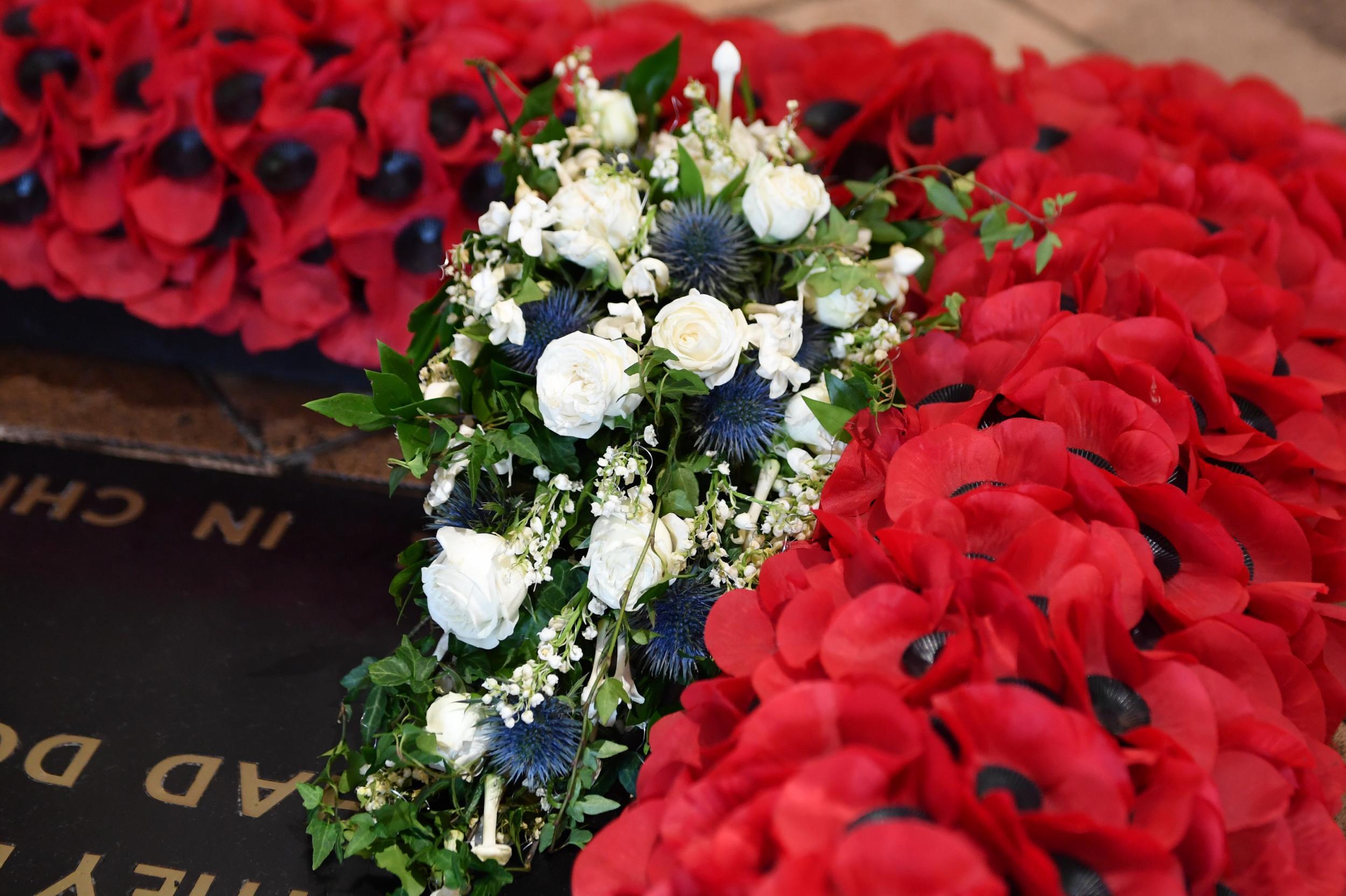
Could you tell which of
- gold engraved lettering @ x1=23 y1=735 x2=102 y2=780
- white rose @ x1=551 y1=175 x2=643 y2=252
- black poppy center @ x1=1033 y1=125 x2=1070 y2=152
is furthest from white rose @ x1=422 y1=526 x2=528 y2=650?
black poppy center @ x1=1033 y1=125 x2=1070 y2=152

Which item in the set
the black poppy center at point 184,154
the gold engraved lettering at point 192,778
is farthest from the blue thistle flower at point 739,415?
the black poppy center at point 184,154

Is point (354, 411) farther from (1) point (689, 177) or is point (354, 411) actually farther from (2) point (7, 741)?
(2) point (7, 741)

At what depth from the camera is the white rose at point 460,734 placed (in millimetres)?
668

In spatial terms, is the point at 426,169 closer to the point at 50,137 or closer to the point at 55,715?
the point at 50,137

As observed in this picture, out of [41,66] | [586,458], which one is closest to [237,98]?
[41,66]

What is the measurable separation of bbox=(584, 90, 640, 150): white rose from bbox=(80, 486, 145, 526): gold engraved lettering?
588 millimetres

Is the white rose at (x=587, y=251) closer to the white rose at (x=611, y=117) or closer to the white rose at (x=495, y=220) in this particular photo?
the white rose at (x=495, y=220)

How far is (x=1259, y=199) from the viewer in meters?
0.93

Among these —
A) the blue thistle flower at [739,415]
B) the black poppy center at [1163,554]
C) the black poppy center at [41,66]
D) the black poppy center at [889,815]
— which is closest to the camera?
the black poppy center at [889,815]

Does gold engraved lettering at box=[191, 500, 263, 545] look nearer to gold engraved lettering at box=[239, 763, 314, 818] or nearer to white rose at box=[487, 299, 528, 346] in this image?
gold engraved lettering at box=[239, 763, 314, 818]

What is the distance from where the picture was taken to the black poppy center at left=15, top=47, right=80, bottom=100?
0.96m

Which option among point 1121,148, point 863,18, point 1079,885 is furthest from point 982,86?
point 863,18

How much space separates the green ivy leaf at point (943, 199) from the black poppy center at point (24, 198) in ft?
2.79

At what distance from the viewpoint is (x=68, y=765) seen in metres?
0.77
